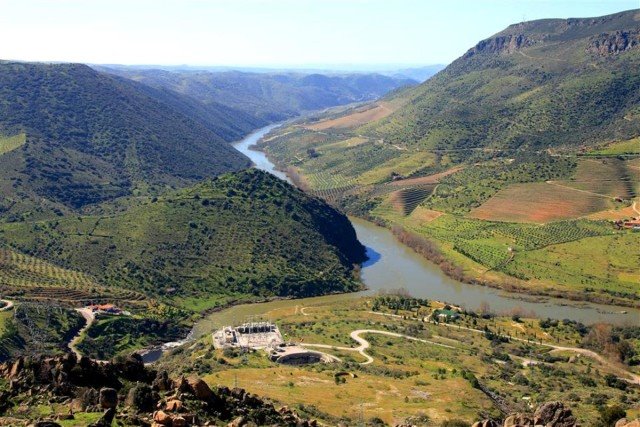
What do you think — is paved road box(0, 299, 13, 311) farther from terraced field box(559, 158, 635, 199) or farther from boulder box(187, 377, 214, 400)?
terraced field box(559, 158, 635, 199)

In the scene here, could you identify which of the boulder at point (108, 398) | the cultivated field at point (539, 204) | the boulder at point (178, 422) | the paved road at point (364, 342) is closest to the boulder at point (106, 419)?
the boulder at point (108, 398)

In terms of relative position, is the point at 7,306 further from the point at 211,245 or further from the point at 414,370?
the point at 414,370

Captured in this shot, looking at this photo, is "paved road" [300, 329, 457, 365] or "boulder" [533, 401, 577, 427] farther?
"paved road" [300, 329, 457, 365]

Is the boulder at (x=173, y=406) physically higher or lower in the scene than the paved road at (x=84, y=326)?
higher

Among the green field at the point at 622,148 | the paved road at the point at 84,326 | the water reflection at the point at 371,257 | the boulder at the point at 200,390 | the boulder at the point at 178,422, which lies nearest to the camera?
the boulder at the point at 178,422

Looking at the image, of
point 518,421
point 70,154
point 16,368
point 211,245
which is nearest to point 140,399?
point 16,368

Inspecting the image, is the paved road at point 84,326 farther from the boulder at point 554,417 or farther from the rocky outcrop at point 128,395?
the boulder at point 554,417

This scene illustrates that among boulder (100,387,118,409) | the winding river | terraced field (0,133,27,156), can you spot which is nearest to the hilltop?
the winding river
